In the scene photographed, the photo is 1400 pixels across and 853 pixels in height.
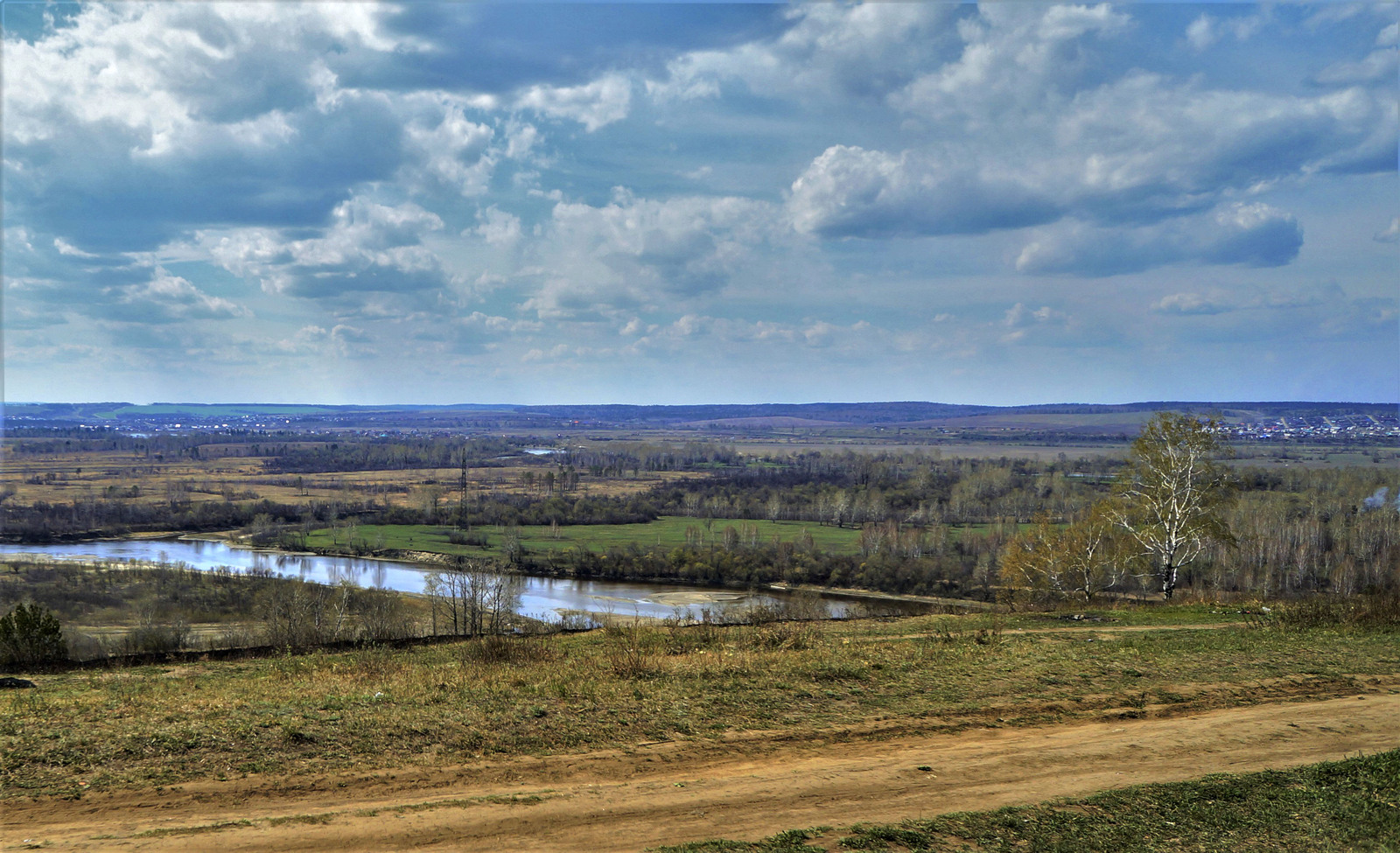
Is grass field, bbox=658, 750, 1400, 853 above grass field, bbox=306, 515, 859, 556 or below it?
above

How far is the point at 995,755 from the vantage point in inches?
421

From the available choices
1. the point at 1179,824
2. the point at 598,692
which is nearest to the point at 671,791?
the point at 598,692

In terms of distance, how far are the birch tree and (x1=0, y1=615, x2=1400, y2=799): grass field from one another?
32.0ft

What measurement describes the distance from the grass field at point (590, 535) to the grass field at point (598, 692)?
7020 cm

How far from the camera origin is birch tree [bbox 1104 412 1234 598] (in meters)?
28.4

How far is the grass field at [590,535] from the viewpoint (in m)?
91.9

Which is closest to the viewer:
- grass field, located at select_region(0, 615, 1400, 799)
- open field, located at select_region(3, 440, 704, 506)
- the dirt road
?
the dirt road

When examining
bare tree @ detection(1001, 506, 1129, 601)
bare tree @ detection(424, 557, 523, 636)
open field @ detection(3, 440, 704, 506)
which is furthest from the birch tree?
open field @ detection(3, 440, 704, 506)

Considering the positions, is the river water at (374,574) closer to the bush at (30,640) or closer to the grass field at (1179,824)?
the bush at (30,640)

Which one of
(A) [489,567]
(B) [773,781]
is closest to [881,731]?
(B) [773,781]

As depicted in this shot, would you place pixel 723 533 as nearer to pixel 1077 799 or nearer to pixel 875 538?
pixel 875 538

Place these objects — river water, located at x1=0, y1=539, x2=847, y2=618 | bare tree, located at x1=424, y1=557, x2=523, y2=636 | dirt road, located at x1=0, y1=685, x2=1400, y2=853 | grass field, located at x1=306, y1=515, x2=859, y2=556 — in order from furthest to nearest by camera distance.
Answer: grass field, located at x1=306, y1=515, x2=859, y2=556, river water, located at x1=0, y1=539, x2=847, y2=618, bare tree, located at x1=424, y1=557, x2=523, y2=636, dirt road, located at x1=0, y1=685, x2=1400, y2=853

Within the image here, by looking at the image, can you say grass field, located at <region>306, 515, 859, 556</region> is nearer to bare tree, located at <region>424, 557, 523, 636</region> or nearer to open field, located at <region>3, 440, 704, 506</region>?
bare tree, located at <region>424, 557, 523, 636</region>

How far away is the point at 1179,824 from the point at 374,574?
7869 cm
